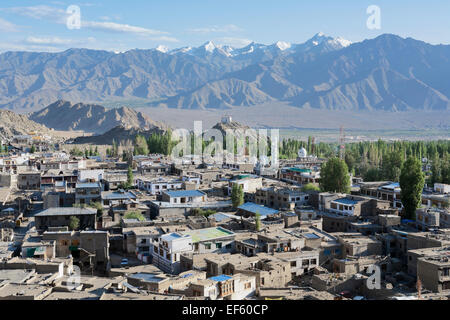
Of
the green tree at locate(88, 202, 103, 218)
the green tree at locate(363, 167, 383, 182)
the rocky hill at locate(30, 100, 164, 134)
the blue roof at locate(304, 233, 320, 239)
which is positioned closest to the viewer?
the blue roof at locate(304, 233, 320, 239)

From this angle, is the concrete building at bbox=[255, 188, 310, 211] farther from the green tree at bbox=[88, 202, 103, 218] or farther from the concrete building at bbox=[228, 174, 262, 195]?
the green tree at bbox=[88, 202, 103, 218]

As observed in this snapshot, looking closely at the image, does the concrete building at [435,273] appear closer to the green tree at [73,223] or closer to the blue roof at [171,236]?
the blue roof at [171,236]

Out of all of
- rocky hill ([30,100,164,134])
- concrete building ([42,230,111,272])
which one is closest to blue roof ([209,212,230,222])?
concrete building ([42,230,111,272])

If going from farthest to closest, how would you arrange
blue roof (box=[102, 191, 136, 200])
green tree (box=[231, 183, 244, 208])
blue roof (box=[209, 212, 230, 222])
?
green tree (box=[231, 183, 244, 208]) < blue roof (box=[102, 191, 136, 200]) < blue roof (box=[209, 212, 230, 222])

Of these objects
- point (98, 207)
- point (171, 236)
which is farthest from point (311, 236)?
point (98, 207)

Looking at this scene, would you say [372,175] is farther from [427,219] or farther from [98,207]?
[98,207]

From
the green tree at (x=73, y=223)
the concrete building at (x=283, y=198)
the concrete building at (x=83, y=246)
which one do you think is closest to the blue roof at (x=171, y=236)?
the concrete building at (x=83, y=246)

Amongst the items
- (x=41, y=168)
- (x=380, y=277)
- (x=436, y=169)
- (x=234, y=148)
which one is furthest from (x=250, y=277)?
(x=234, y=148)
